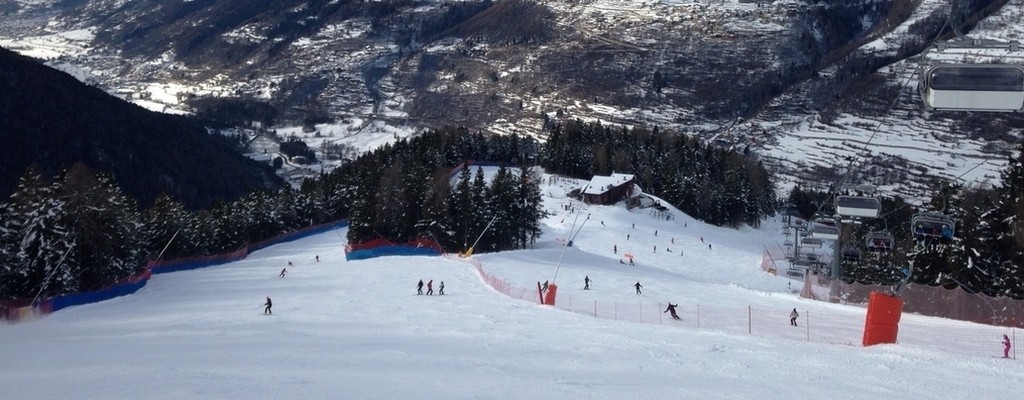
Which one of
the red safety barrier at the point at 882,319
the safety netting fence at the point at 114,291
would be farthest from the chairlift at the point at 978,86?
→ the safety netting fence at the point at 114,291

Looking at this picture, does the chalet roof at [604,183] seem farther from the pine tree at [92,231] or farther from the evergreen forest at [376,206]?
the pine tree at [92,231]

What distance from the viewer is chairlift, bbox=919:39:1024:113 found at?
8.35m

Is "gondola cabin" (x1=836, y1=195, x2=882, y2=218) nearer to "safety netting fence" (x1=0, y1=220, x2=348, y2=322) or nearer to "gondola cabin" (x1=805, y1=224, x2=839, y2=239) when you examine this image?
"gondola cabin" (x1=805, y1=224, x2=839, y2=239)

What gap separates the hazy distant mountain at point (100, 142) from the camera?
120 meters

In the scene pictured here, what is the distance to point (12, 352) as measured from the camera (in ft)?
69.2

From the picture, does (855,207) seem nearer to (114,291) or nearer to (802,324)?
(802,324)

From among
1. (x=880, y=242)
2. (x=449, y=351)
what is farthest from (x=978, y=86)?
(x=880, y=242)

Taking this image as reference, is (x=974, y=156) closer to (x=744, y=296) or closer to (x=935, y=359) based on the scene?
(x=744, y=296)

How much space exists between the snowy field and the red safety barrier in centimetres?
53

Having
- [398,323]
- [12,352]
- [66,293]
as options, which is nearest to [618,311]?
[398,323]

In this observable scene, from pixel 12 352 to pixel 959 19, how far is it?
22.4 m

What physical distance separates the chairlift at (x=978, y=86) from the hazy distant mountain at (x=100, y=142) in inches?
4698

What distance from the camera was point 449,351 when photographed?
18.6 meters

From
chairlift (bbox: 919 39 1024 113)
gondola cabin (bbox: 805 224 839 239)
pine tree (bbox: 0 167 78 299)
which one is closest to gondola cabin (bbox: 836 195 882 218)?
gondola cabin (bbox: 805 224 839 239)
